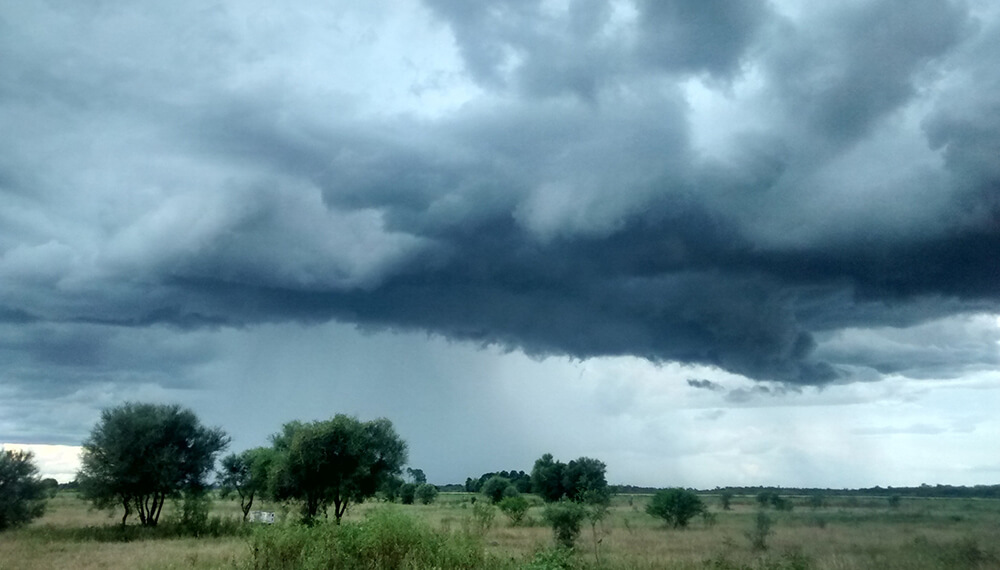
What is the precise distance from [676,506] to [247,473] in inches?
1334

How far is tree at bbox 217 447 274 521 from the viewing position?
5656 centimetres

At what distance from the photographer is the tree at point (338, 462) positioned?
143ft

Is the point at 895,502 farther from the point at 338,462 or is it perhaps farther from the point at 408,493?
the point at 408,493

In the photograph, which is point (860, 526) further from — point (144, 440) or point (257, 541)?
point (144, 440)

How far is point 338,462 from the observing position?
44.3m

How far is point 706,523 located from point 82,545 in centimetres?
3520

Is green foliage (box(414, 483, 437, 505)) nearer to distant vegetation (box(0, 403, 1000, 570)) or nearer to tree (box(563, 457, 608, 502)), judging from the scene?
tree (box(563, 457, 608, 502))

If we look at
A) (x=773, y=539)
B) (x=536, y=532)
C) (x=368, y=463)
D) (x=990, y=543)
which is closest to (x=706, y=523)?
(x=536, y=532)

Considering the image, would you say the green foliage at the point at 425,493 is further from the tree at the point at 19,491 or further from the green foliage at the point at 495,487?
the tree at the point at 19,491

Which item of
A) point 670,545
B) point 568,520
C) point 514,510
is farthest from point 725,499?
point 670,545

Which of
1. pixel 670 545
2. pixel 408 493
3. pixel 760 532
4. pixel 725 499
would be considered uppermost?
pixel 725 499

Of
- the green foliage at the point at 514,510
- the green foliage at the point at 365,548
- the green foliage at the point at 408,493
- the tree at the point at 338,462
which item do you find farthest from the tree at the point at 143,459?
the green foliage at the point at 408,493

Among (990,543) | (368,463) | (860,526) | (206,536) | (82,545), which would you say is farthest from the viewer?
(368,463)

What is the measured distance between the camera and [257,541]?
19.2 m
